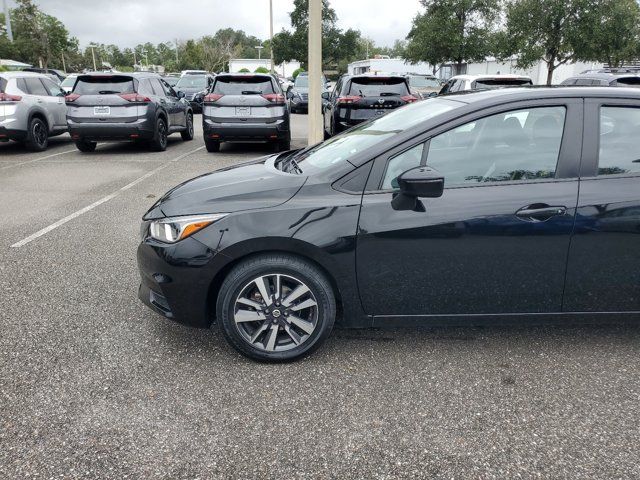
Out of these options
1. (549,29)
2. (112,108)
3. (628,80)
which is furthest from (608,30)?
(112,108)

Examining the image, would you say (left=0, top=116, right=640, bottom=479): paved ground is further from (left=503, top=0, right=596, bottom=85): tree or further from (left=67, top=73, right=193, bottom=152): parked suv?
(left=503, top=0, right=596, bottom=85): tree

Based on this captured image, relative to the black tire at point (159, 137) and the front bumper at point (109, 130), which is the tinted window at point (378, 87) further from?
the front bumper at point (109, 130)

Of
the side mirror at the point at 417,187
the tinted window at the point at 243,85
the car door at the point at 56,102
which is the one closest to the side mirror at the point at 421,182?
the side mirror at the point at 417,187

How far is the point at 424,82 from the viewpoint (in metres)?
23.7

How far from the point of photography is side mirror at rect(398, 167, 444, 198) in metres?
2.92

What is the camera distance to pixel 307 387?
305 cm

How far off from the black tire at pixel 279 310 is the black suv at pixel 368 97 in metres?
8.16

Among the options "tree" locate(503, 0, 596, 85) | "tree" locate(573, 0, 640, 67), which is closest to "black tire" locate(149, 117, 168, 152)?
"tree" locate(503, 0, 596, 85)

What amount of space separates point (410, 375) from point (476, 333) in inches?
29.5

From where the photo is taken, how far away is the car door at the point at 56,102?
12.6 metres

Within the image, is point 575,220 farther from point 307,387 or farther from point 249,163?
point 249,163

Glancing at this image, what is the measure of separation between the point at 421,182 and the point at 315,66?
7.40 metres

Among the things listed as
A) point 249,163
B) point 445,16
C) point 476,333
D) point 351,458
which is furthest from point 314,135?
point 445,16

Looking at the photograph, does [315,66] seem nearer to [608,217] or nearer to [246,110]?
[246,110]
